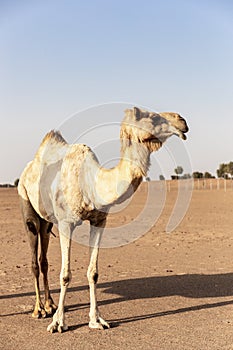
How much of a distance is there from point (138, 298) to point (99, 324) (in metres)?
1.77

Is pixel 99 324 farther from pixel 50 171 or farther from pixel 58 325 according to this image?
pixel 50 171

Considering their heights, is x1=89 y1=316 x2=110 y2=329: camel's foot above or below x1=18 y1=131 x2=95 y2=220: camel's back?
below

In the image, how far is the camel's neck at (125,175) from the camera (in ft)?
20.6

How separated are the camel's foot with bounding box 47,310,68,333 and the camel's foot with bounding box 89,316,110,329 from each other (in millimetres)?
329

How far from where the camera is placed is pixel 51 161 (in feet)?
24.7

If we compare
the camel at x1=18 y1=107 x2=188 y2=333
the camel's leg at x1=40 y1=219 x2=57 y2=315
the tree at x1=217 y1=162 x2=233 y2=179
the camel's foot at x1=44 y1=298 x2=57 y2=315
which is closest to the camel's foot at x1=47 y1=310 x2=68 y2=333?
the camel at x1=18 y1=107 x2=188 y2=333

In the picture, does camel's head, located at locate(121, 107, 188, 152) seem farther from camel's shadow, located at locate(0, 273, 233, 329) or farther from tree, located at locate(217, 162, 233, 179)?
tree, located at locate(217, 162, 233, 179)

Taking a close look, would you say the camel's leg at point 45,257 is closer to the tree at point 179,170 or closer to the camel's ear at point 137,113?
the tree at point 179,170

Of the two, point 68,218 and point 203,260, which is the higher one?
point 68,218

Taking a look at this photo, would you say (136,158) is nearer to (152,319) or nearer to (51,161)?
(51,161)

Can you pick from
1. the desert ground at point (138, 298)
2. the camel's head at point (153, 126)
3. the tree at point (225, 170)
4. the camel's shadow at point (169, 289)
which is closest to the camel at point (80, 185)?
the camel's head at point (153, 126)

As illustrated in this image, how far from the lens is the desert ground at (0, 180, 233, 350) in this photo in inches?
246

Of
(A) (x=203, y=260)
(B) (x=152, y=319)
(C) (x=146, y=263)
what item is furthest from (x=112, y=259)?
(B) (x=152, y=319)

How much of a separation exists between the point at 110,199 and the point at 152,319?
185 cm
